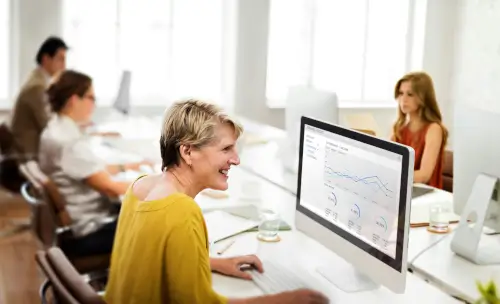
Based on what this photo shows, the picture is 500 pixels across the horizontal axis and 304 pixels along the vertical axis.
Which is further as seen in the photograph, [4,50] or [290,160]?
[4,50]

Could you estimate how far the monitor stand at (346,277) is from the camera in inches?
80.4

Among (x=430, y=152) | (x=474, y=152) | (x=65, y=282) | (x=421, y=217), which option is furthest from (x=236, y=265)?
(x=430, y=152)

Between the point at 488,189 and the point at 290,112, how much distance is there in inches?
54.6

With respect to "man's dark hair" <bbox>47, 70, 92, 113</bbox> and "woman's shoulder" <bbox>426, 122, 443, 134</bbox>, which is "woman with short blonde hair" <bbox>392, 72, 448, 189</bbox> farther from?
"man's dark hair" <bbox>47, 70, 92, 113</bbox>

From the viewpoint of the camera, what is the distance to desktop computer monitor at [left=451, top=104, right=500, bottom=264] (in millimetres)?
2287

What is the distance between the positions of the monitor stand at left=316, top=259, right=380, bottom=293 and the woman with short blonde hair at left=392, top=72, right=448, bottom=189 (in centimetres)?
153

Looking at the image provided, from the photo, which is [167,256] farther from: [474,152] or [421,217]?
[421,217]

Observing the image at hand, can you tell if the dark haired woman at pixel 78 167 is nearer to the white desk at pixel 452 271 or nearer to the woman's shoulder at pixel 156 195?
the woman's shoulder at pixel 156 195

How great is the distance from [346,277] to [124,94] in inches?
125

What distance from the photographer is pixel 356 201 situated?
1.97m

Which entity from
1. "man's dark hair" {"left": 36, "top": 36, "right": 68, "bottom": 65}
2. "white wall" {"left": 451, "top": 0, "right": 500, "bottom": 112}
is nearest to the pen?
"man's dark hair" {"left": 36, "top": 36, "right": 68, "bottom": 65}

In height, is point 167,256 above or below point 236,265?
above

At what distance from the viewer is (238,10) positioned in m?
6.16

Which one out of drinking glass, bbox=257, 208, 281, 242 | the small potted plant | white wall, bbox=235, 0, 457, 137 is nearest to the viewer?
the small potted plant
